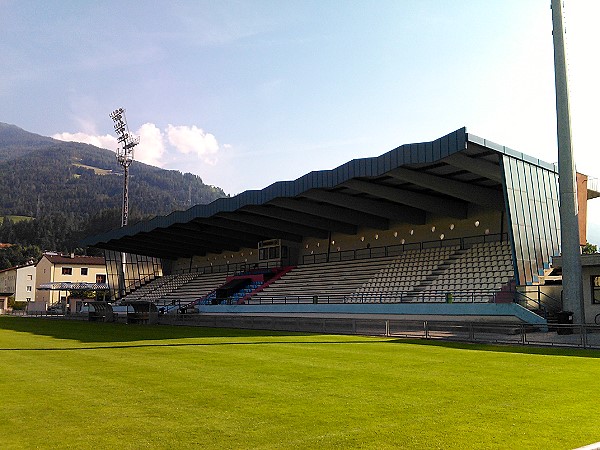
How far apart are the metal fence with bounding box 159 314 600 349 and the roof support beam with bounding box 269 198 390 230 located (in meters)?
11.8

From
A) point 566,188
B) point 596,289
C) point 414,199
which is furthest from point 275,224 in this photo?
point 596,289

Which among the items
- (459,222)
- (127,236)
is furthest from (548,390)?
(127,236)

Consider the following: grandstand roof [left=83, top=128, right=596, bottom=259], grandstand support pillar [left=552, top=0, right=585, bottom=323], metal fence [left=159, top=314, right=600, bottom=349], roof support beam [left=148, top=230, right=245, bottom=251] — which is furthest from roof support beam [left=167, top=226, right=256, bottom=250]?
grandstand support pillar [left=552, top=0, right=585, bottom=323]

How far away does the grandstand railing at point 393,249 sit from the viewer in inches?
1437

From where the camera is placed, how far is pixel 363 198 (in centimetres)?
3872

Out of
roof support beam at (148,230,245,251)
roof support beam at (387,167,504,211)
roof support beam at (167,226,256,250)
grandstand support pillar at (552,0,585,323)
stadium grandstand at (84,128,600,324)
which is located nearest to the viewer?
grandstand support pillar at (552,0,585,323)

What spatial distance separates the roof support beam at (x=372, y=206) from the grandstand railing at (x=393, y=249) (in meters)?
2.03

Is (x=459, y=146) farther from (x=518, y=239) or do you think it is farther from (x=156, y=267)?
(x=156, y=267)

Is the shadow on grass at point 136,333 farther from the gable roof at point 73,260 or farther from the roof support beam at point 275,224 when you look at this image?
the gable roof at point 73,260

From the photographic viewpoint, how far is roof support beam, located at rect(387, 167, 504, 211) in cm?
3092

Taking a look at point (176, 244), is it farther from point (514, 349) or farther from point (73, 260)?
point (514, 349)

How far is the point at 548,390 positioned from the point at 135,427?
650cm

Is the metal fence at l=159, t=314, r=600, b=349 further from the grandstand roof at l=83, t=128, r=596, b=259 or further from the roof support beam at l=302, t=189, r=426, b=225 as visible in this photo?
the roof support beam at l=302, t=189, r=426, b=225

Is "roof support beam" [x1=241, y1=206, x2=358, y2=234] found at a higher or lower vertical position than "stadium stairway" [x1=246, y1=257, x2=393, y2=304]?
higher
